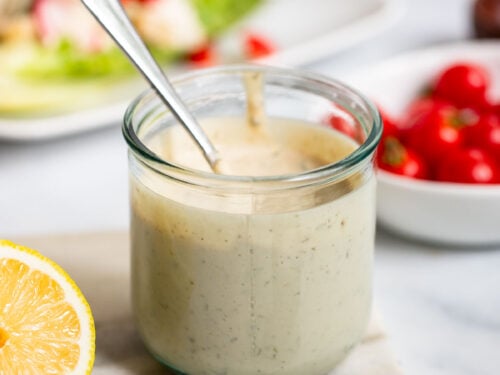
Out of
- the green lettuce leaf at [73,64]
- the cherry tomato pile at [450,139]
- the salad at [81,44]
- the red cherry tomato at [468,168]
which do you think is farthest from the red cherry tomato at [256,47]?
the red cherry tomato at [468,168]

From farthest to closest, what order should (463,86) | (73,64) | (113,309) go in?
(73,64) → (463,86) → (113,309)

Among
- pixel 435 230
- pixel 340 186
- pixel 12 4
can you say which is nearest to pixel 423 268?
pixel 435 230

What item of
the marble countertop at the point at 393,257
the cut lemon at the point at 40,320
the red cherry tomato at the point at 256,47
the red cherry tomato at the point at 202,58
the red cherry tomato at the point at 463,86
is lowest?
the marble countertop at the point at 393,257

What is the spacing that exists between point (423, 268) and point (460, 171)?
6.1 inches

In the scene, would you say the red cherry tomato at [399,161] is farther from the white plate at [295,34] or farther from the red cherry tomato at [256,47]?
the red cherry tomato at [256,47]

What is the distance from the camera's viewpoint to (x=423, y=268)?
120cm

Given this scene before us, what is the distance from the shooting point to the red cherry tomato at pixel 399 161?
4.16 feet

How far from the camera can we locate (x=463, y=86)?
1.50m

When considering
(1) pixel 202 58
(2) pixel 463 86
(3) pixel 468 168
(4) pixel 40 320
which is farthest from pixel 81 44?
(4) pixel 40 320

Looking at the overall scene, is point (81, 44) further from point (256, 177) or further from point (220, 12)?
point (256, 177)

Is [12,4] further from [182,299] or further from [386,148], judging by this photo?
[182,299]

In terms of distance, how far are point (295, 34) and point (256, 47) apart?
0.14 m

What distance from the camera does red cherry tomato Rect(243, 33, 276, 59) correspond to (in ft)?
5.81

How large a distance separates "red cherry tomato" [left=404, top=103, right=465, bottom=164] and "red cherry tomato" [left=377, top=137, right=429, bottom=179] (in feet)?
0.08
